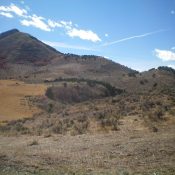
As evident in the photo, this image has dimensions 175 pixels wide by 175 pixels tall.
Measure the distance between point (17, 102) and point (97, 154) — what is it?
118 ft

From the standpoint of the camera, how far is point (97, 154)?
52.7 feet

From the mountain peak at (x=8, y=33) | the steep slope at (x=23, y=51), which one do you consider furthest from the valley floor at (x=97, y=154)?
the mountain peak at (x=8, y=33)

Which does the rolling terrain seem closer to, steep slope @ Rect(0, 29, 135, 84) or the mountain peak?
steep slope @ Rect(0, 29, 135, 84)

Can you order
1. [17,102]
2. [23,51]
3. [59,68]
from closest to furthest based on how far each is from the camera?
[17,102] < [59,68] < [23,51]

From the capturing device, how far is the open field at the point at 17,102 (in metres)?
42.5

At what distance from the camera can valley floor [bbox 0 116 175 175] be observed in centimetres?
1350

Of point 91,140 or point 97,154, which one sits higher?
point 91,140

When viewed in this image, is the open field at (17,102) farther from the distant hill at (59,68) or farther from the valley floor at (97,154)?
the distant hill at (59,68)

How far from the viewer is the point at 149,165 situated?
1347cm

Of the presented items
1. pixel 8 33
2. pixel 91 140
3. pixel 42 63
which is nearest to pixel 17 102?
pixel 91 140

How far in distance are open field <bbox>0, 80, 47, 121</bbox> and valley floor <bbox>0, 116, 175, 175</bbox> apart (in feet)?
65.2

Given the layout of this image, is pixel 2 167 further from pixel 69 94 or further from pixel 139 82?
pixel 139 82

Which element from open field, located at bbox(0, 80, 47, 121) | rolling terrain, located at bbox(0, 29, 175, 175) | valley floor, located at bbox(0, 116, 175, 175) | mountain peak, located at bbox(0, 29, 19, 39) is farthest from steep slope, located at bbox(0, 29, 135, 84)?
valley floor, located at bbox(0, 116, 175, 175)

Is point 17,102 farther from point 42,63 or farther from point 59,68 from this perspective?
point 42,63
